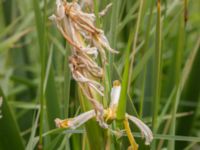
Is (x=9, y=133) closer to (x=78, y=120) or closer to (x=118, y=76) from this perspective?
(x=118, y=76)

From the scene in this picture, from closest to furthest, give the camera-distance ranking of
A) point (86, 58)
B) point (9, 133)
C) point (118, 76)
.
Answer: point (86, 58) < point (118, 76) < point (9, 133)

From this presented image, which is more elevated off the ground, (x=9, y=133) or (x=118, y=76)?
(x=118, y=76)

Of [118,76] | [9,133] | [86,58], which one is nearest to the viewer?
[86,58]

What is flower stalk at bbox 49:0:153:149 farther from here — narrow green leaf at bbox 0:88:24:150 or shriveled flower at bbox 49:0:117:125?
narrow green leaf at bbox 0:88:24:150

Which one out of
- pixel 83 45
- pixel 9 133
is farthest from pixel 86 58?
pixel 9 133

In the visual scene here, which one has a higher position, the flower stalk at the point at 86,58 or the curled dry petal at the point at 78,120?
the flower stalk at the point at 86,58

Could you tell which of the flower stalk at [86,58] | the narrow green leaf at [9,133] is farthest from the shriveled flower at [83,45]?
the narrow green leaf at [9,133]

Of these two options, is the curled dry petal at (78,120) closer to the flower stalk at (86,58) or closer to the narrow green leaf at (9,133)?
the flower stalk at (86,58)

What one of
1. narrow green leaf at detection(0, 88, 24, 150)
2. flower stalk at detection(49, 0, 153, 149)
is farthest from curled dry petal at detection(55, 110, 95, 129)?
narrow green leaf at detection(0, 88, 24, 150)
